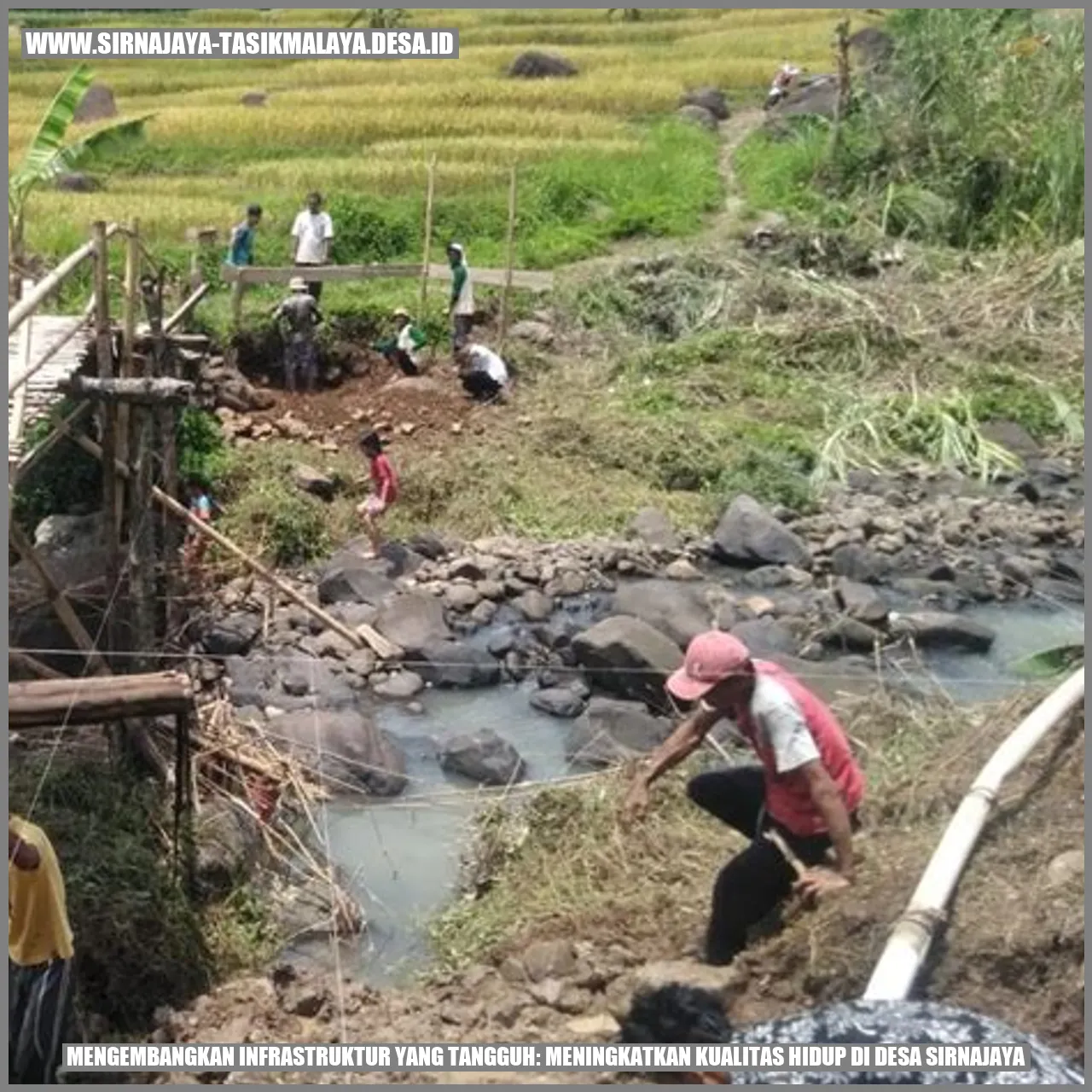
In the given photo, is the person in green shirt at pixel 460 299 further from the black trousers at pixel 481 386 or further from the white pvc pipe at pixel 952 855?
the white pvc pipe at pixel 952 855

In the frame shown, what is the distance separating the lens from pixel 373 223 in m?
15.6

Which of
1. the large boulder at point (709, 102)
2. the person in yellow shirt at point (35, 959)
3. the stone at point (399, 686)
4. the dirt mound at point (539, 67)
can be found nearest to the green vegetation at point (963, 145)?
the large boulder at point (709, 102)

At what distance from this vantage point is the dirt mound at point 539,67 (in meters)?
23.7

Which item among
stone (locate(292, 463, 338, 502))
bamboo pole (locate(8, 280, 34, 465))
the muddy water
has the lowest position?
the muddy water

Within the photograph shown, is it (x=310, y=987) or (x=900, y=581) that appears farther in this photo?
(x=900, y=581)

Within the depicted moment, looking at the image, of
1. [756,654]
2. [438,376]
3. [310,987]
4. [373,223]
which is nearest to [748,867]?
[310,987]

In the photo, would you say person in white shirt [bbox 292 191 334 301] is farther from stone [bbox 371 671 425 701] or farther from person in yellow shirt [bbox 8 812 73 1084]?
person in yellow shirt [bbox 8 812 73 1084]

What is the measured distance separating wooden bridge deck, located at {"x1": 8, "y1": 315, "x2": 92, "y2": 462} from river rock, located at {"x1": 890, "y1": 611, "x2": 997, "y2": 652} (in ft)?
14.9

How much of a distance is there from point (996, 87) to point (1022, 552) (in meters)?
6.76

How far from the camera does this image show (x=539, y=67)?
23.7 metres

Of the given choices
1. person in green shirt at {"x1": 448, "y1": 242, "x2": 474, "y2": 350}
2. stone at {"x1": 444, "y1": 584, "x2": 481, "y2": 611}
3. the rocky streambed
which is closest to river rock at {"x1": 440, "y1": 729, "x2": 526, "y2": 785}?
the rocky streambed

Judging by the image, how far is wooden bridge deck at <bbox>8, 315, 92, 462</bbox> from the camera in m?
6.55

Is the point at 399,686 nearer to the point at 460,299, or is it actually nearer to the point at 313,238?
the point at 460,299

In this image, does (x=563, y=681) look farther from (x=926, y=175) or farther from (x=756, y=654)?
(x=926, y=175)
